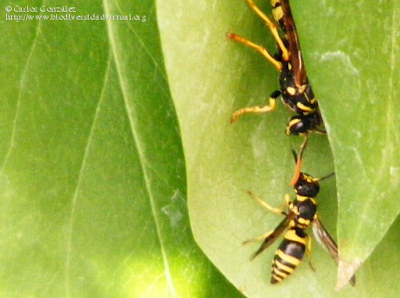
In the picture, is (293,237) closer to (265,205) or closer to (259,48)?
(265,205)

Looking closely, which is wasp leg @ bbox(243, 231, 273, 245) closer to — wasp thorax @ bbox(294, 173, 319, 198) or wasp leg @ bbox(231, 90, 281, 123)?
wasp thorax @ bbox(294, 173, 319, 198)

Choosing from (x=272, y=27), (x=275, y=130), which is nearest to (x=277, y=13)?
(x=272, y=27)

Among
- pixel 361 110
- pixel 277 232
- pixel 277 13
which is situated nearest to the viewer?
pixel 361 110

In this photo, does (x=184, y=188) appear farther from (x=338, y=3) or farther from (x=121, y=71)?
(x=338, y=3)

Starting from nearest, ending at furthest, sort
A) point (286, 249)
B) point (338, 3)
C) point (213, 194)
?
point (338, 3) < point (213, 194) < point (286, 249)

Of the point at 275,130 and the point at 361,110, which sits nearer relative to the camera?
the point at 361,110

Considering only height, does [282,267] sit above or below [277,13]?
below

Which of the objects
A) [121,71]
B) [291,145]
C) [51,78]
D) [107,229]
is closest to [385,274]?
[291,145]
